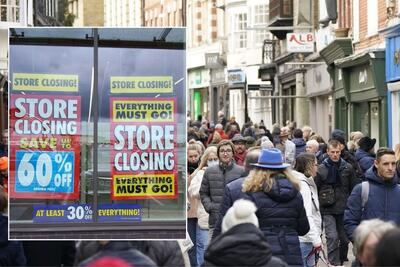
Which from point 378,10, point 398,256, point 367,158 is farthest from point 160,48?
point 378,10

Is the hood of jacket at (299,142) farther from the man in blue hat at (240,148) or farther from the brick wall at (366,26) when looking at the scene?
the brick wall at (366,26)

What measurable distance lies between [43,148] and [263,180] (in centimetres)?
174

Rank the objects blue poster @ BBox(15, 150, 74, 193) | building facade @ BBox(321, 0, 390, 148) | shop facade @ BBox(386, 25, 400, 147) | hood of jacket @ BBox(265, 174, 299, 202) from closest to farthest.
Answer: hood of jacket @ BBox(265, 174, 299, 202) < blue poster @ BBox(15, 150, 74, 193) < shop facade @ BBox(386, 25, 400, 147) < building facade @ BBox(321, 0, 390, 148)

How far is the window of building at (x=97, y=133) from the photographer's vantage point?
10492 mm

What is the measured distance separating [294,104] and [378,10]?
726 inches

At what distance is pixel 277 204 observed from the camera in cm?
1065

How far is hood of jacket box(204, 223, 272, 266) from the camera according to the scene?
7.66m

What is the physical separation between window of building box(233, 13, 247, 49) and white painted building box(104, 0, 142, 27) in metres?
29.3

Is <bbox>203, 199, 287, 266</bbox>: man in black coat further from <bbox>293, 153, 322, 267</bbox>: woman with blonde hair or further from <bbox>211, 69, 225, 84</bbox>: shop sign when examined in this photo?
<bbox>211, 69, 225, 84</bbox>: shop sign

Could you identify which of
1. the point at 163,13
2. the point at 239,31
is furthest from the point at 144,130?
the point at 163,13

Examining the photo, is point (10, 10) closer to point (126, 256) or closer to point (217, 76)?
point (126, 256)

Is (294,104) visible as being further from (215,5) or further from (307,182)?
(307,182)

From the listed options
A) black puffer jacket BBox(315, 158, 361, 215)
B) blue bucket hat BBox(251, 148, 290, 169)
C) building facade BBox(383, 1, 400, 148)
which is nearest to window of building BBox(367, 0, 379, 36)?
building facade BBox(383, 1, 400, 148)

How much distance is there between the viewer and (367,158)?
Result: 62.5ft
